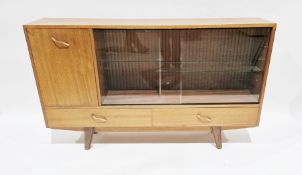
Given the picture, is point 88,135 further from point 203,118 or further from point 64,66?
point 203,118

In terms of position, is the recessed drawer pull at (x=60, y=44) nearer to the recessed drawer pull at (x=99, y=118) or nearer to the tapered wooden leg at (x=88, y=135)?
the recessed drawer pull at (x=99, y=118)

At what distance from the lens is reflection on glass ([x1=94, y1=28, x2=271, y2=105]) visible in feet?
4.53

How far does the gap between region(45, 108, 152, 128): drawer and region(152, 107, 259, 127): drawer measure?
0.08m

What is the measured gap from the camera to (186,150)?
1594 millimetres

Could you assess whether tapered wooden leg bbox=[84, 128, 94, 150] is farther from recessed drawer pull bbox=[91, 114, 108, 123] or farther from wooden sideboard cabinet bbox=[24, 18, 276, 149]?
recessed drawer pull bbox=[91, 114, 108, 123]

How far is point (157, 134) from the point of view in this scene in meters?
1.75

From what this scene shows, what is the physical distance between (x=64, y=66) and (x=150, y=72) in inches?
19.1

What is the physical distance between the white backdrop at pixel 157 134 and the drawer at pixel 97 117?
0.71ft

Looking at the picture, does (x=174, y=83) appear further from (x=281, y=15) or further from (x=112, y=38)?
(x=281, y=15)

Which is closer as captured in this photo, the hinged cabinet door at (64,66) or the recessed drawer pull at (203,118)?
the hinged cabinet door at (64,66)

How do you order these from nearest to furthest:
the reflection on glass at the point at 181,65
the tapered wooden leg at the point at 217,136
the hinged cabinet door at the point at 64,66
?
the hinged cabinet door at the point at 64,66 → the reflection on glass at the point at 181,65 → the tapered wooden leg at the point at 217,136

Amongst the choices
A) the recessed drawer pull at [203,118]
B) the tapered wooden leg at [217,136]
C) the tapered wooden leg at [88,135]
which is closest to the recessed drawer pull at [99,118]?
the tapered wooden leg at [88,135]

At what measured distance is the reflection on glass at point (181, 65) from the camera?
138 cm

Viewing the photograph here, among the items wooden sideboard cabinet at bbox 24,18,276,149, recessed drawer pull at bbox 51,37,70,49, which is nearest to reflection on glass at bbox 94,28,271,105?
wooden sideboard cabinet at bbox 24,18,276,149
